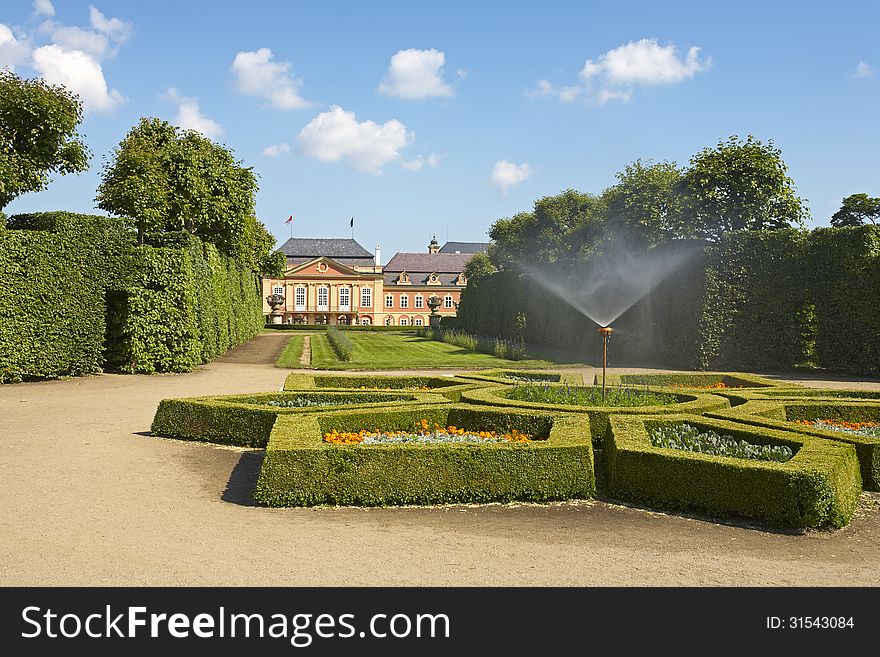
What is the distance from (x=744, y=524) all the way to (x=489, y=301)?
3603 centimetres

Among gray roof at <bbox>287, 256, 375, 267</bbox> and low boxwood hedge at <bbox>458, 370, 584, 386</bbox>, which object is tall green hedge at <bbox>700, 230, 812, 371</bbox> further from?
gray roof at <bbox>287, 256, 375, 267</bbox>

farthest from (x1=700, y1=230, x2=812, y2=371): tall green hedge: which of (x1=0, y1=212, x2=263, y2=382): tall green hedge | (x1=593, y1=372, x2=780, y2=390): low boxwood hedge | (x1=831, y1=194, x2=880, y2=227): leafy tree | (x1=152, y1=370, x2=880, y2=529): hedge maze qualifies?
(x1=831, y1=194, x2=880, y2=227): leafy tree

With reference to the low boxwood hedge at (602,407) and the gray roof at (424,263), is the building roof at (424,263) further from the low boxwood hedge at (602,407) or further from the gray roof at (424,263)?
the low boxwood hedge at (602,407)

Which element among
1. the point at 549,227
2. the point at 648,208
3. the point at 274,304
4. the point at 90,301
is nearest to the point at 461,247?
the point at 274,304

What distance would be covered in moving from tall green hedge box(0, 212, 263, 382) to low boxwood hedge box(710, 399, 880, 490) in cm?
1513

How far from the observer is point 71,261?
19.0 metres

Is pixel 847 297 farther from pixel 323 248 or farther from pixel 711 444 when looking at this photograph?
pixel 323 248

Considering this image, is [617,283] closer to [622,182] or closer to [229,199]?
[622,182]

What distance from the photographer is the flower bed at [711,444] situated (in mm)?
8156

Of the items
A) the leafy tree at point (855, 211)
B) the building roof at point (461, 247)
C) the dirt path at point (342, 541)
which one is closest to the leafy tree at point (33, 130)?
the dirt path at point (342, 541)

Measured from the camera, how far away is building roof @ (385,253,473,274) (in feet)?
306

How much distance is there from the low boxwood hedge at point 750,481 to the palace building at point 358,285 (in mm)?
A: 79260

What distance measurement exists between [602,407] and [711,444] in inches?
85.6
